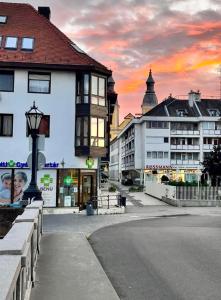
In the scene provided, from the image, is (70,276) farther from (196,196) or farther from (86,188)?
(196,196)

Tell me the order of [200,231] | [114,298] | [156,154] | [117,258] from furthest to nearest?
[156,154]
[200,231]
[117,258]
[114,298]

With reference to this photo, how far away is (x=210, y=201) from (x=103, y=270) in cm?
2561

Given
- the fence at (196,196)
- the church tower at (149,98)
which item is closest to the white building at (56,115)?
the fence at (196,196)

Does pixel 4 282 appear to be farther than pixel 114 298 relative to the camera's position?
No

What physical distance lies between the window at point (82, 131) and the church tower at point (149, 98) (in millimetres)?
88388

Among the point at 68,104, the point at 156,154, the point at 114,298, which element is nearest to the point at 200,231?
the point at 114,298

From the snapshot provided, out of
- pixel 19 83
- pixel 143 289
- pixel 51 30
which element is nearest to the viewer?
pixel 143 289

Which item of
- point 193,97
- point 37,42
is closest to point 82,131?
point 37,42

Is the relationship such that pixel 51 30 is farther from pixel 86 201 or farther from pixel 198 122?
pixel 198 122

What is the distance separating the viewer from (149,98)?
4599 inches

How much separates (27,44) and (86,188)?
1006 cm

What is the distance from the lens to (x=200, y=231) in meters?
18.2

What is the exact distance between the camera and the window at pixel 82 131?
93.0ft

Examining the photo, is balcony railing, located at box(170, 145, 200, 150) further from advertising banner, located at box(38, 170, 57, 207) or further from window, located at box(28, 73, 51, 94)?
advertising banner, located at box(38, 170, 57, 207)
